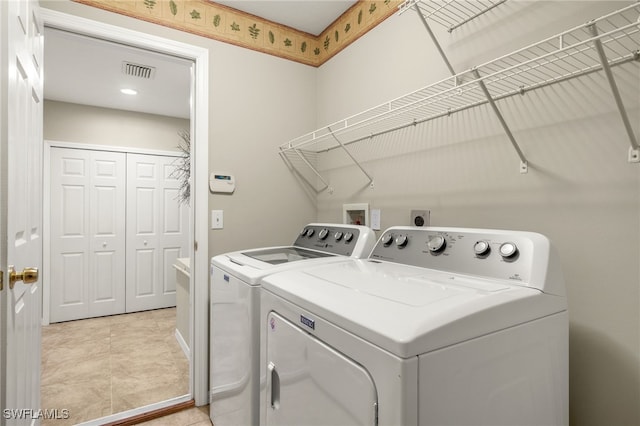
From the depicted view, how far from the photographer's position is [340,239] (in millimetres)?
1719

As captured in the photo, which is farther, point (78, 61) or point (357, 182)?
point (78, 61)

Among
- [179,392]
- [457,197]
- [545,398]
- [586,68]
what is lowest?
[179,392]

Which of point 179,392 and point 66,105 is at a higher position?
point 66,105

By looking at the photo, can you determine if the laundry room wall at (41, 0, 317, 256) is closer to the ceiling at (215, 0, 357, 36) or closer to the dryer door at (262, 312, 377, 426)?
the ceiling at (215, 0, 357, 36)

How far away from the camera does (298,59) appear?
240 cm

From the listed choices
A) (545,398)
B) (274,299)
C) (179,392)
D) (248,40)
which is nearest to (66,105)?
(248,40)

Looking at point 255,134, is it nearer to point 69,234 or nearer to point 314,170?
point 314,170

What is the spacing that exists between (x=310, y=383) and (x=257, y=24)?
7.32ft

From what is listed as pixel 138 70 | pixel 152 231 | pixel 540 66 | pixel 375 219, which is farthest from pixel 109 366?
pixel 540 66

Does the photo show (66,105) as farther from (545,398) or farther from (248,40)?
(545,398)

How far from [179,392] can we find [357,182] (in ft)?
6.02

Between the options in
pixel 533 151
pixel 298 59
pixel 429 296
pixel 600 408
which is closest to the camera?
pixel 429 296

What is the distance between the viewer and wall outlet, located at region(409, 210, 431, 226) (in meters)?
1.48

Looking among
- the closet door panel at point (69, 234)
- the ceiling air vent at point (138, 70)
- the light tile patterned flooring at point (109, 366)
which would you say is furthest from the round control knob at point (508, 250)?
the closet door panel at point (69, 234)
